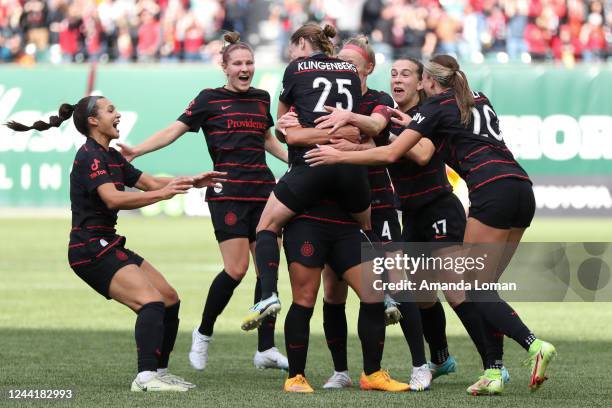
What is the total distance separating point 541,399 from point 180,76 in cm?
1685

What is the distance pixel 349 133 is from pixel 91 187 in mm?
1648

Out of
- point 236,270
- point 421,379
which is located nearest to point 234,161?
point 236,270

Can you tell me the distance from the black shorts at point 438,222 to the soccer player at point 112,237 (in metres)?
1.43

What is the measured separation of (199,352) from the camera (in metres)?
8.87

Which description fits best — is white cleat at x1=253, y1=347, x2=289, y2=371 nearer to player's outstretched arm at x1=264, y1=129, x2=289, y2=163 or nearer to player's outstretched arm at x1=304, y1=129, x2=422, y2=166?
player's outstretched arm at x1=264, y1=129, x2=289, y2=163

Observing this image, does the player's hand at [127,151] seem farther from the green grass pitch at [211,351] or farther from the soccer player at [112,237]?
the green grass pitch at [211,351]

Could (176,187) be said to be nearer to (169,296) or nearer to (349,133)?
(169,296)

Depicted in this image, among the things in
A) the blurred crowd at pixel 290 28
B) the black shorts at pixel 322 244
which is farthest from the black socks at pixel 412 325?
the blurred crowd at pixel 290 28

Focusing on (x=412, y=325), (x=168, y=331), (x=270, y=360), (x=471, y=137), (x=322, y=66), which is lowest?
(x=270, y=360)

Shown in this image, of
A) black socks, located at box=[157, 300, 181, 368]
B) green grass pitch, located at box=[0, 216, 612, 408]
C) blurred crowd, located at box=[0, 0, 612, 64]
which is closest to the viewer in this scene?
green grass pitch, located at box=[0, 216, 612, 408]

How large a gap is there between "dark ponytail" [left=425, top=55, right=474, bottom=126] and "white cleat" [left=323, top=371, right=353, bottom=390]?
181 cm

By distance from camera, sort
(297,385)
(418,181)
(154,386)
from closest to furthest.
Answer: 1. (154,386)
2. (297,385)
3. (418,181)

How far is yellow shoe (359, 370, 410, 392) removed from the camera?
7.75m

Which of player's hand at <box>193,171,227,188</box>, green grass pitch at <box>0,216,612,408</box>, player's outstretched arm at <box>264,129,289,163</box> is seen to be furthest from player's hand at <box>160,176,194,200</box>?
player's outstretched arm at <box>264,129,289,163</box>
